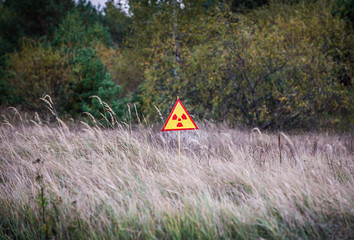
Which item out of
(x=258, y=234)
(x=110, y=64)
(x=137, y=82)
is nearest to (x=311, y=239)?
(x=258, y=234)

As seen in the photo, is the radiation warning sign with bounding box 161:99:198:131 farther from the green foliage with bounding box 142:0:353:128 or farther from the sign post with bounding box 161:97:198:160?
the green foliage with bounding box 142:0:353:128

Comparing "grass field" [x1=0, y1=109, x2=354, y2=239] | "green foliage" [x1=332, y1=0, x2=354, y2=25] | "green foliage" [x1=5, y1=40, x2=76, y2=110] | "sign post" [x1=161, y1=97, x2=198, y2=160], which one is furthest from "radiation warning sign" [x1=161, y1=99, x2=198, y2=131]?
"green foliage" [x1=332, y1=0, x2=354, y2=25]

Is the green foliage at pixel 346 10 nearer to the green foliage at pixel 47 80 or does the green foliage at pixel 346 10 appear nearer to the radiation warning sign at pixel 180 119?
the radiation warning sign at pixel 180 119

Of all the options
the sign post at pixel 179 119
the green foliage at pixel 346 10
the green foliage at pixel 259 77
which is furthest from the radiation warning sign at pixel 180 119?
the green foliage at pixel 346 10

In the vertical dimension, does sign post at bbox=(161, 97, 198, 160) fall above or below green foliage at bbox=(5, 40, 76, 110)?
below

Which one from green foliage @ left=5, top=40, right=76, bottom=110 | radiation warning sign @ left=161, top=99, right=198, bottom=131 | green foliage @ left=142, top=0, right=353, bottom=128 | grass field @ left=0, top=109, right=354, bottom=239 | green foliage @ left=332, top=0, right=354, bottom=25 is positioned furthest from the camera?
green foliage @ left=5, top=40, right=76, bottom=110

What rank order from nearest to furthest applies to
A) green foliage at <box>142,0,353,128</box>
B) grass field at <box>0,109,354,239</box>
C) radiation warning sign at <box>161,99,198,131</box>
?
grass field at <box>0,109,354,239</box>
radiation warning sign at <box>161,99,198,131</box>
green foliage at <box>142,0,353,128</box>

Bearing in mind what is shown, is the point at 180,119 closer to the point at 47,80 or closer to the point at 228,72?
the point at 228,72

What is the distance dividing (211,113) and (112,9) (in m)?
7.39

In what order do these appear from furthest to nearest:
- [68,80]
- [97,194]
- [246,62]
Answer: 1. [68,80]
2. [246,62]
3. [97,194]

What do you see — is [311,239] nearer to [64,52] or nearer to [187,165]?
[187,165]

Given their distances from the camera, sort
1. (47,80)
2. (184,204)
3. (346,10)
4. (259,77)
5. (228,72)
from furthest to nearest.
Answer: (47,80) → (346,10) → (228,72) → (259,77) → (184,204)

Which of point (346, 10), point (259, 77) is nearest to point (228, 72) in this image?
point (259, 77)

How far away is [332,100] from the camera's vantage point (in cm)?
785
